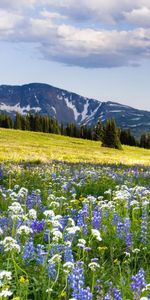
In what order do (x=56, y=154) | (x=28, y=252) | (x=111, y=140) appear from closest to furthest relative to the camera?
(x=28, y=252) < (x=56, y=154) < (x=111, y=140)

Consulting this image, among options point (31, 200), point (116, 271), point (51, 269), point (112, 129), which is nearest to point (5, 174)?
point (31, 200)

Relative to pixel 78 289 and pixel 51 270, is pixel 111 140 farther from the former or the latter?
pixel 78 289

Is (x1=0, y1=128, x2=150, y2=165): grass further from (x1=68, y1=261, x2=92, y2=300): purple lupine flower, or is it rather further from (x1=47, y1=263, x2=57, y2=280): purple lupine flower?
(x1=68, y1=261, x2=92, y2=300): purple lupine flower

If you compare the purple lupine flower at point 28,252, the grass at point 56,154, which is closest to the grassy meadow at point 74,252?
the purple lupine flower at point 28,252

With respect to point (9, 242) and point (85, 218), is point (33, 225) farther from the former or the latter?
point (9, 242)

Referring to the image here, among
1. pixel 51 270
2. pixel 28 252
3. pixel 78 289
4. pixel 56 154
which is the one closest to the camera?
pixel 78 289

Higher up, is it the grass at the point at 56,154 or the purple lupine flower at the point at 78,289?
the purple lupine flower at the point at 78,289

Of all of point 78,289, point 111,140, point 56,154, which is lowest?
point 56,154

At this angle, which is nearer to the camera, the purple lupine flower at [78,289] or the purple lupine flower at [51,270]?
the purple lupine flower at [78,289]

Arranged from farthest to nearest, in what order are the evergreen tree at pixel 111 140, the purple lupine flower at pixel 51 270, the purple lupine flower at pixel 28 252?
1. the evergreen tree at pixel 111 140
2. the purple lupine flower at pixel 28 252
3. the purple lupine flower at pixel 51 270

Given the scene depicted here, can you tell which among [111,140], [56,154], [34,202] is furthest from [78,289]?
[111,140]

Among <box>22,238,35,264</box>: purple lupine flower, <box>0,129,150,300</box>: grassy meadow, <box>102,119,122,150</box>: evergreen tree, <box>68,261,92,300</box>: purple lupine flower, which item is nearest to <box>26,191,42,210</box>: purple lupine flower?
<box>0,129,150,300</box>: grassy meadow

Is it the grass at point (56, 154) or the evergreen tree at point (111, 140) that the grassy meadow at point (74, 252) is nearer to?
the grass at point (56, 154)

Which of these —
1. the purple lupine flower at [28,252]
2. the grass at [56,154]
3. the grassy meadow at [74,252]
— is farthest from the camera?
the grass at [56,154]
